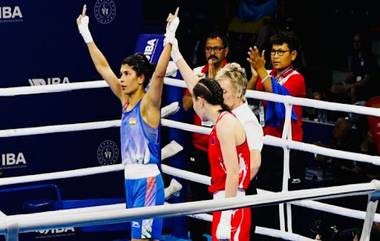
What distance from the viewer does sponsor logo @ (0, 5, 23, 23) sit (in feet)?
25.6

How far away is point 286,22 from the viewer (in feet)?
38.0

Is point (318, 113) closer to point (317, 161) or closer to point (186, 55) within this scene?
point (317, 161)

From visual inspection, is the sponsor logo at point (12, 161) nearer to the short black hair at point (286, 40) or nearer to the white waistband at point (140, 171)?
the white waistband at point (140, 171)

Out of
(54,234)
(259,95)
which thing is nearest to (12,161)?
(54,234)

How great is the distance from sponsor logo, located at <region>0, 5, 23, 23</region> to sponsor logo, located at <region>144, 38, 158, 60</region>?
94 centimetres

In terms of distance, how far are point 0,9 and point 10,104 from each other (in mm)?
707

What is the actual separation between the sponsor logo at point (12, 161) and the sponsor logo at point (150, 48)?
1.18m

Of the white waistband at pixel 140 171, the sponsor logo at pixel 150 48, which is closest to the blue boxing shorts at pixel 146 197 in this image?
the white waistband at pixel 140 171

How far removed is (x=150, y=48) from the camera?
8.02 metres

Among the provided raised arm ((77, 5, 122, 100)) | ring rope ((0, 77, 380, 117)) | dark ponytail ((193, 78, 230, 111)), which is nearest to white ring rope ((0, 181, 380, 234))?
dark ponytail ((193, 78, 230, 111))

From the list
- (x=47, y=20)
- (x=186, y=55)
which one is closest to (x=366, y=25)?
(x=186, y=55)

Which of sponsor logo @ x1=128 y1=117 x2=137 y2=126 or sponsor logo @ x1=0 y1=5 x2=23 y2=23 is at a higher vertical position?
sponsor logo @ x1=0 y1=5 x2=23 y2=23

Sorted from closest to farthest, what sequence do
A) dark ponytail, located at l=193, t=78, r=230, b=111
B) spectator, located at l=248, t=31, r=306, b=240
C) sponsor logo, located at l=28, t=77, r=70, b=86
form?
dark ponytail, located at l=193, t=78, r=230, b=111 < spectator, located at l=248, t=31, r=306, b=240 < sponsor logo, located at l=28, t=77, r=70, b=86

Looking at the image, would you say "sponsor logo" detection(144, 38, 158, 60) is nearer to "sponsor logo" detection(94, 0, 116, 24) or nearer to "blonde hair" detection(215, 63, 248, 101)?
"sponsor logo" detection(94, 0, 116, 24)
